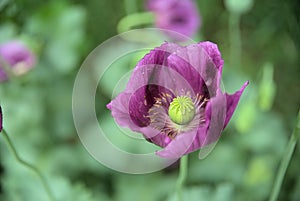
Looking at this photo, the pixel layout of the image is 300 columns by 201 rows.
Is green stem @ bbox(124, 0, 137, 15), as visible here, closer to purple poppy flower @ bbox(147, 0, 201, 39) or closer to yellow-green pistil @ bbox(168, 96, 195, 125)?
purple poppy flower @ bbox(147, 0, 201, 39)

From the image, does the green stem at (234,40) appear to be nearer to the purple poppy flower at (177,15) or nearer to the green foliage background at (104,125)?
the green foliage background at (104,125)

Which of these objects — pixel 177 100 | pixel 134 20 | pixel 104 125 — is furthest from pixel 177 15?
pixel 177 100

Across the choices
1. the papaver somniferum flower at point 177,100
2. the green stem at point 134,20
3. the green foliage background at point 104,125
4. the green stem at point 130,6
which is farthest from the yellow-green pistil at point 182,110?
the green stem at point 130,6

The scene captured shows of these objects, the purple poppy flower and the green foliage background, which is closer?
the green foliage background

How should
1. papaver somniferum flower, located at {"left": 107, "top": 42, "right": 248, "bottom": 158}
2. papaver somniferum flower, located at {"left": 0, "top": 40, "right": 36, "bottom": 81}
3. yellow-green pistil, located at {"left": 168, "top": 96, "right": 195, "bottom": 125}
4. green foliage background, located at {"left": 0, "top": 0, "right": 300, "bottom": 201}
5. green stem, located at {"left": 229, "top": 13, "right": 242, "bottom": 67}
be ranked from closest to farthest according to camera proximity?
papaver somniferum flower, located at {"left": 107, "top": 42, "right": 248, "bottom": 158} < yellow-green pistil, located at {"left": 168, "top": 96, "right": 195, "bottom": 125} < green foliage background, located at {"left": 0, "top": 0, "right": 300, "bottom": 201} < papaver somniferum flower, located at {"left": 0, "top": 40, "right": 36, "bottom": 81} < green stem, located at {"left": 229, "top": 13, "right": 242, "bottom": 67}

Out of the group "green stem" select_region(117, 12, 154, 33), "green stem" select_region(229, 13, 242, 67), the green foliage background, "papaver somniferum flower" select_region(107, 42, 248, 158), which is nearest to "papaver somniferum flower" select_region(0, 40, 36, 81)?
the green foliage background

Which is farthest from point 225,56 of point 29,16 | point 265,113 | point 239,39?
point 29,16
